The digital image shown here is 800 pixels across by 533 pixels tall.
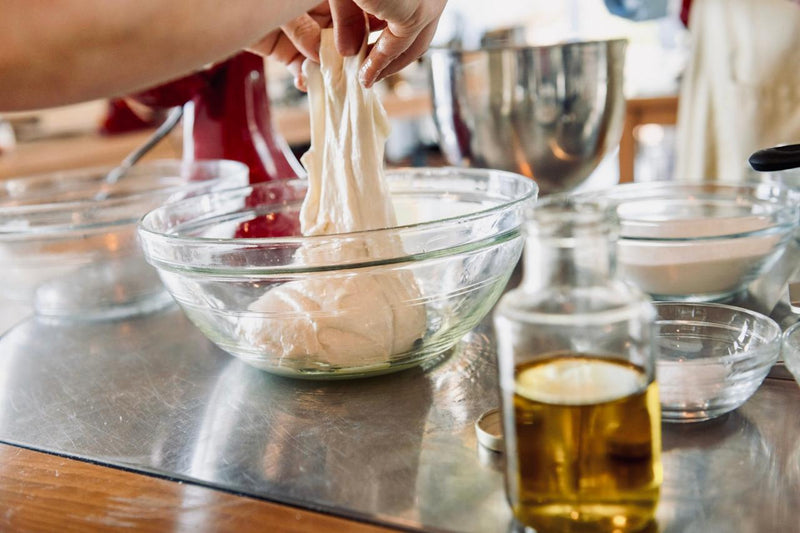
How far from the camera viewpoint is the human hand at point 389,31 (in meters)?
0.56

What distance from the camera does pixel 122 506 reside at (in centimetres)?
49

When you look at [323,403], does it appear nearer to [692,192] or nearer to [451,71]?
[692,192]

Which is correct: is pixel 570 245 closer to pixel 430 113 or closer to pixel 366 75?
pixel 366 75

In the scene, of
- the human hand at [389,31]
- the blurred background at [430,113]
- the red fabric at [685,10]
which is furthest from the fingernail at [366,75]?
the red fabric at [685,10]

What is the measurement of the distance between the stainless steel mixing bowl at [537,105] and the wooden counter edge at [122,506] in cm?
69

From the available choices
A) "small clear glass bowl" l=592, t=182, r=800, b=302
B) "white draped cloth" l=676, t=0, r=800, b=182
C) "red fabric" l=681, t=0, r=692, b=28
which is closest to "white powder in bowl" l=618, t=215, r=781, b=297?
Answer: "small clear glass bowl" l=592, t=182, r=800, b=302

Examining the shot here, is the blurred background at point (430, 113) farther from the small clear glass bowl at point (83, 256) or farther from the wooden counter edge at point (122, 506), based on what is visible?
the wooden counter edge at point (122, 506)

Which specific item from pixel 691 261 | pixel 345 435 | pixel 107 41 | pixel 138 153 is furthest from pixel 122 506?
pixel 138 153

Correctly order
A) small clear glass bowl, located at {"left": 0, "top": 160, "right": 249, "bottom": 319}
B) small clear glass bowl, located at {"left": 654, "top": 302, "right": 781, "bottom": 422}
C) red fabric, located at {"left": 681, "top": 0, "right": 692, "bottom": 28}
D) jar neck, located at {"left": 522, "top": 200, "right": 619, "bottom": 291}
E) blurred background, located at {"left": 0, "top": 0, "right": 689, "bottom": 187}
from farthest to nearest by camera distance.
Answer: blurred background, located at {"left": 0, "top": 0, "right": 689, "bottom": 187} → red fabric, located at {"left": 681, "top": 0, "right": 692, "bottom": 28} → small clear glass bowl, located at {"left": 0, "top": 160, "right": 249, "bottom": 319} → small clear glass bowl, located at {"left": 654, "top": 302, "right": 781, "bottom": 422} → jar neck, located at {"left": 522, "top": 200, "right": 619, "bottom": 291}

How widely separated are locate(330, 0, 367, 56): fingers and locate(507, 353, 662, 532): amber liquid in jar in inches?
13.6

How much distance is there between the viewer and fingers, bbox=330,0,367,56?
631 millimetres

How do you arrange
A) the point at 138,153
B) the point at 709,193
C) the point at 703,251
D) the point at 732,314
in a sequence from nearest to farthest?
the point at 732,314
the point at 703,251
the point at 709,193
the point at 138,153

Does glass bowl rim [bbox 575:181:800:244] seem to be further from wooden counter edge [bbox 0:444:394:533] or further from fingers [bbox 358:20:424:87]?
wooden counter edge [bbox 0:444:394:533]

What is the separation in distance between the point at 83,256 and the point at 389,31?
484mm
